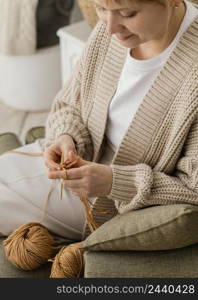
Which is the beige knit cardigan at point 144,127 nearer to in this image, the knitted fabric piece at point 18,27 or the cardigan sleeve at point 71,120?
the cardigan sleeve at point 71,120

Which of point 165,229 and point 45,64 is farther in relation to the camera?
point 45,64

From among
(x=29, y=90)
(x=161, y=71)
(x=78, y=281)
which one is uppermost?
(x=161, y=71)

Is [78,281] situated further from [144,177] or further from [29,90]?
[29,90]

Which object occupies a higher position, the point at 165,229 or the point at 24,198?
the point at 165,229

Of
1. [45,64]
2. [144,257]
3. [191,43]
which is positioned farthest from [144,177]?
[45,64]

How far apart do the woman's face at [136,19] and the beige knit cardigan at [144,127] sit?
0.12 metres

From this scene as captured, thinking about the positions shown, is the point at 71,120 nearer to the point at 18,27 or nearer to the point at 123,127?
the point at 123,127

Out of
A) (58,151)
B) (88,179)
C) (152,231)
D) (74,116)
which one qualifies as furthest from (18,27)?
(152,231)

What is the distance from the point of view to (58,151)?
1.40 meters

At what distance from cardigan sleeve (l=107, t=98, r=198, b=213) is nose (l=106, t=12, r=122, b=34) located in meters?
0.29

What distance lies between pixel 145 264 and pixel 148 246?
42mm

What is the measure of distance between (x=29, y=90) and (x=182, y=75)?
1418 millimetres

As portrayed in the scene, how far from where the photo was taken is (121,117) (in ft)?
4.65

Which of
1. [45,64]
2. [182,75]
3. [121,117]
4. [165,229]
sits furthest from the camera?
[45,64]
